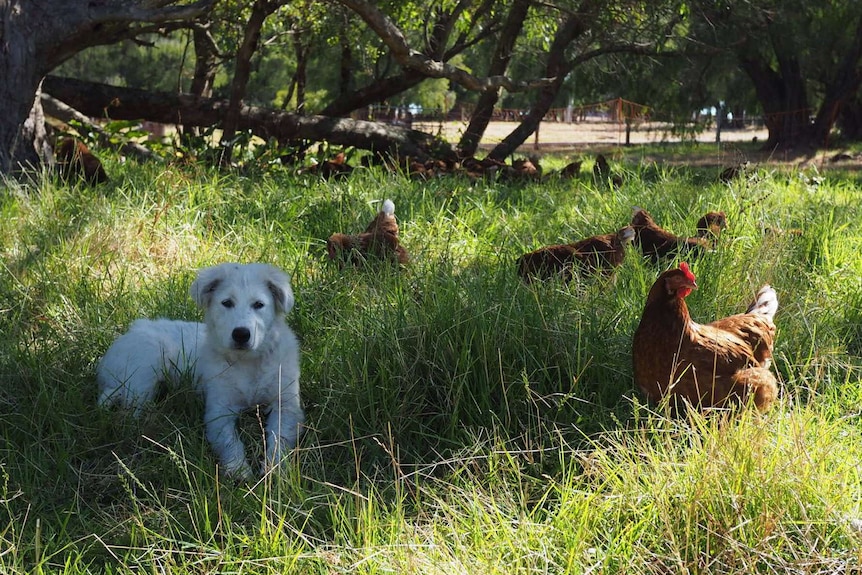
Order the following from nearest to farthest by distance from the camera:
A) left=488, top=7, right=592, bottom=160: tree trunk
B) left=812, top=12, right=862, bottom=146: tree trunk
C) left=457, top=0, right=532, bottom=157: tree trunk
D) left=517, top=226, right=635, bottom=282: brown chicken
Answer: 1. left=517, top=226, right=635, bottom=282: brown chicken
2. left=457, top=0, right=532, bottom=157: tree trunk
3. left=488, top=7, right=592, bottom=160: tree trunk
4. left=812, top=12, right=862, bottom=146: tree trunk

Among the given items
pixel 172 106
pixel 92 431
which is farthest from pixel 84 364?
pixel 172 106

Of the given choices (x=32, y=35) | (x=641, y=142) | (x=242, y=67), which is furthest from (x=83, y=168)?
(x=641, y=142)

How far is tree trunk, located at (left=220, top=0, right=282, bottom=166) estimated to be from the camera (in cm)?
988

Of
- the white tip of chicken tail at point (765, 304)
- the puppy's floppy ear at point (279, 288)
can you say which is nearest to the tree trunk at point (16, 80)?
the puppy's floppy ear at point (279, 288)

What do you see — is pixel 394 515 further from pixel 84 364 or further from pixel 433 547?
pixel 84 364

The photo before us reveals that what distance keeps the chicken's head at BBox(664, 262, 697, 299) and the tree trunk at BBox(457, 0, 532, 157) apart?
8.04m

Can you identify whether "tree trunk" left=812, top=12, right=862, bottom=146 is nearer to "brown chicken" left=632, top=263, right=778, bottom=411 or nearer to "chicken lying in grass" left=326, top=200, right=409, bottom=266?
"chicken lying in grass" left=326, top=200, right=409, bottom=266

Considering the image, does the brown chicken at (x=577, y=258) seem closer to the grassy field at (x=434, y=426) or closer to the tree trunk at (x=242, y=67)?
the grassy field at (x=434, y=426)

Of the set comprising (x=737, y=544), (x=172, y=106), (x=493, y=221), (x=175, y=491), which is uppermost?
(x=172, y=106)

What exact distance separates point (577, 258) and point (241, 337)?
2339mm

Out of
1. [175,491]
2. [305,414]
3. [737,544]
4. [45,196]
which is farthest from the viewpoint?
[45,196]

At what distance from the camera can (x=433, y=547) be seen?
2.88 m

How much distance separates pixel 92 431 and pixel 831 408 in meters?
3.34

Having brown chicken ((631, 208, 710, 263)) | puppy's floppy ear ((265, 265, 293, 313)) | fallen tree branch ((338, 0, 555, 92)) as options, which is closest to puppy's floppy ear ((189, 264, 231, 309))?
puppy's floppy ear ((265, 265, 293, 313))
